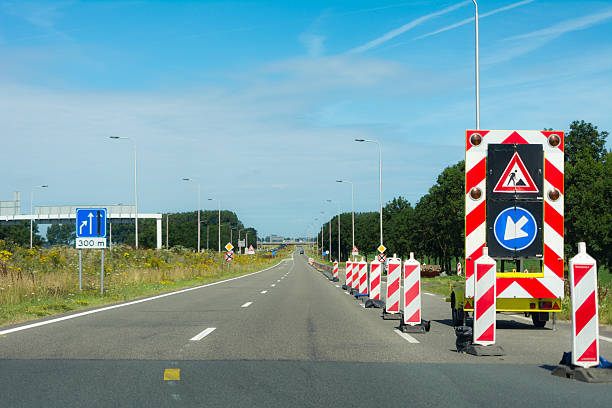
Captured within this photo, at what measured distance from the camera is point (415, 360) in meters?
8.64

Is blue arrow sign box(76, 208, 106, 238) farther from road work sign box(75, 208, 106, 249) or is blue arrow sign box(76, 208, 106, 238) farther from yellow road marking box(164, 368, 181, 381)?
yellow road marking box(164, 368, 181, 381)

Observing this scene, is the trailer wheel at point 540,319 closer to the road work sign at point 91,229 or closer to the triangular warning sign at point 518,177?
Answer: the triangular warning sign at point 518,177

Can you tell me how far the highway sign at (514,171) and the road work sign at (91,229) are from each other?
12766mm

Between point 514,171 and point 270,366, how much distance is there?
6266mm

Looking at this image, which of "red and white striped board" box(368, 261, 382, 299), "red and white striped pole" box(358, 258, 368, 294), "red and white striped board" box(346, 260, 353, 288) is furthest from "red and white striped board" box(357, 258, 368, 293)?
"red and white striped board" box(346, 260, 353, 288)

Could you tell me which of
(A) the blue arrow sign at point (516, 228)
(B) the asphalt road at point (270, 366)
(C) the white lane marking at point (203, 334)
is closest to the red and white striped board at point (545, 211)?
(A) the blue arrow sign at point (516, 228)

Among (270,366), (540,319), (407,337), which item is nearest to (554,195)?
(540,319)

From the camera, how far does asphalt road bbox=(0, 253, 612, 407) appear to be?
6.26 m

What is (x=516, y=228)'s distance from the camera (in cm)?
1202

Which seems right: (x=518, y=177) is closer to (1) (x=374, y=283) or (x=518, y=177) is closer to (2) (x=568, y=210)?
(1) (x=374, y=283)

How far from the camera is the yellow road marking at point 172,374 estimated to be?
7.15 metres

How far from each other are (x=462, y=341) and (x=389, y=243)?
79204 mm

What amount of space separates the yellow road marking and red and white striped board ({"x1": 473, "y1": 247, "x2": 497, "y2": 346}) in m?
4.21

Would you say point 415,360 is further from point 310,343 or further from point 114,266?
point 114,266
